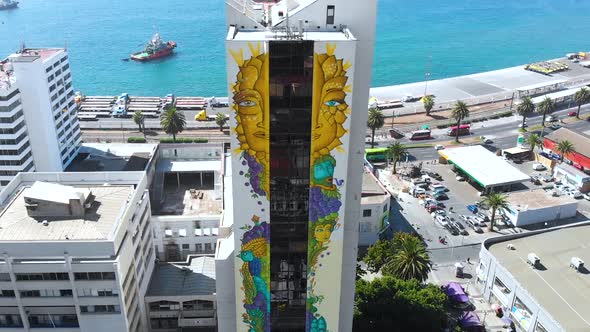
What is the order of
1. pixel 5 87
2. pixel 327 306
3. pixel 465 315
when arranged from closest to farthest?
pixel 327 306, pixel 465 315, pixel 5 87

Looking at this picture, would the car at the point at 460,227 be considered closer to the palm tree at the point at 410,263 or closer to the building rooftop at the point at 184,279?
the palm tree at the point at 410,263

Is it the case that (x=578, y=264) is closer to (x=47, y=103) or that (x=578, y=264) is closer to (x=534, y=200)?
(x=534, y=200)

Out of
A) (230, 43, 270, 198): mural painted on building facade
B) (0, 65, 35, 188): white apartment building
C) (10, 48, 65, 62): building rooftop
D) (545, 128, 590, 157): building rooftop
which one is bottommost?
(545, 128, 590, 157): building rooftop

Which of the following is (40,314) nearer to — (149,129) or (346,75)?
(346,75)

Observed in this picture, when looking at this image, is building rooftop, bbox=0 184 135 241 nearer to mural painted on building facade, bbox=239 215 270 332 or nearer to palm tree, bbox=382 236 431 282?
mural painted on building facade, bbox=239 215 270 332

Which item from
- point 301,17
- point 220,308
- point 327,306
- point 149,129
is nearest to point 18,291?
point 220,308

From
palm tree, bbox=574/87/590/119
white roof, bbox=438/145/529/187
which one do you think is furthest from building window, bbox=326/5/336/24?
palm tree, bbox=574/87/590/119

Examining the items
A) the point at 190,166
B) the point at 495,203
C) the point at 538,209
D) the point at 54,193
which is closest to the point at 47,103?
the point at 190,166
